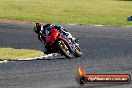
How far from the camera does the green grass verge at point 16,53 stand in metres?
20.6

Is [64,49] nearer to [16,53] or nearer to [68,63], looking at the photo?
[68,63]

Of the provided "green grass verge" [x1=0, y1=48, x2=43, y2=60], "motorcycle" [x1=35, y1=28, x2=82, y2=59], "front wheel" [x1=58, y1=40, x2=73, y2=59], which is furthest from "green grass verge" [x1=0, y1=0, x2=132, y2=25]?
"front wheel" [x1=58, y1=40, x2=73, y2=59]

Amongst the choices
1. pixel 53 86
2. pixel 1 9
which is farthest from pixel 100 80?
pixel 1 9

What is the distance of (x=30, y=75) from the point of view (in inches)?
635

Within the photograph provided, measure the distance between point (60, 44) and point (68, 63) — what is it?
4.48 feet

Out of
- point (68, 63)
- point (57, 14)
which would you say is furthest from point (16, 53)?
point (57, 14)

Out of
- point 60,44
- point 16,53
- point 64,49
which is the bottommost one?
point 16,53

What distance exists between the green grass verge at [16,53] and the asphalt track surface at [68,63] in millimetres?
1273

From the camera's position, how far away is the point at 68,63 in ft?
61.9

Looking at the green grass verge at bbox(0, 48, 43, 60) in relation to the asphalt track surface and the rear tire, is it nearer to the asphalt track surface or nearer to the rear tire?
the asphalt track surface

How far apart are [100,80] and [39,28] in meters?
8.76

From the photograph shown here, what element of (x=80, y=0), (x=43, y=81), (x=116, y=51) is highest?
(x=43, y=81)

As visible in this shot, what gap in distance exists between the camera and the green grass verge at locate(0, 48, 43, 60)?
20594 millimetres

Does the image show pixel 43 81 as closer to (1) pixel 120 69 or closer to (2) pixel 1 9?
(1) pixel 120 69
